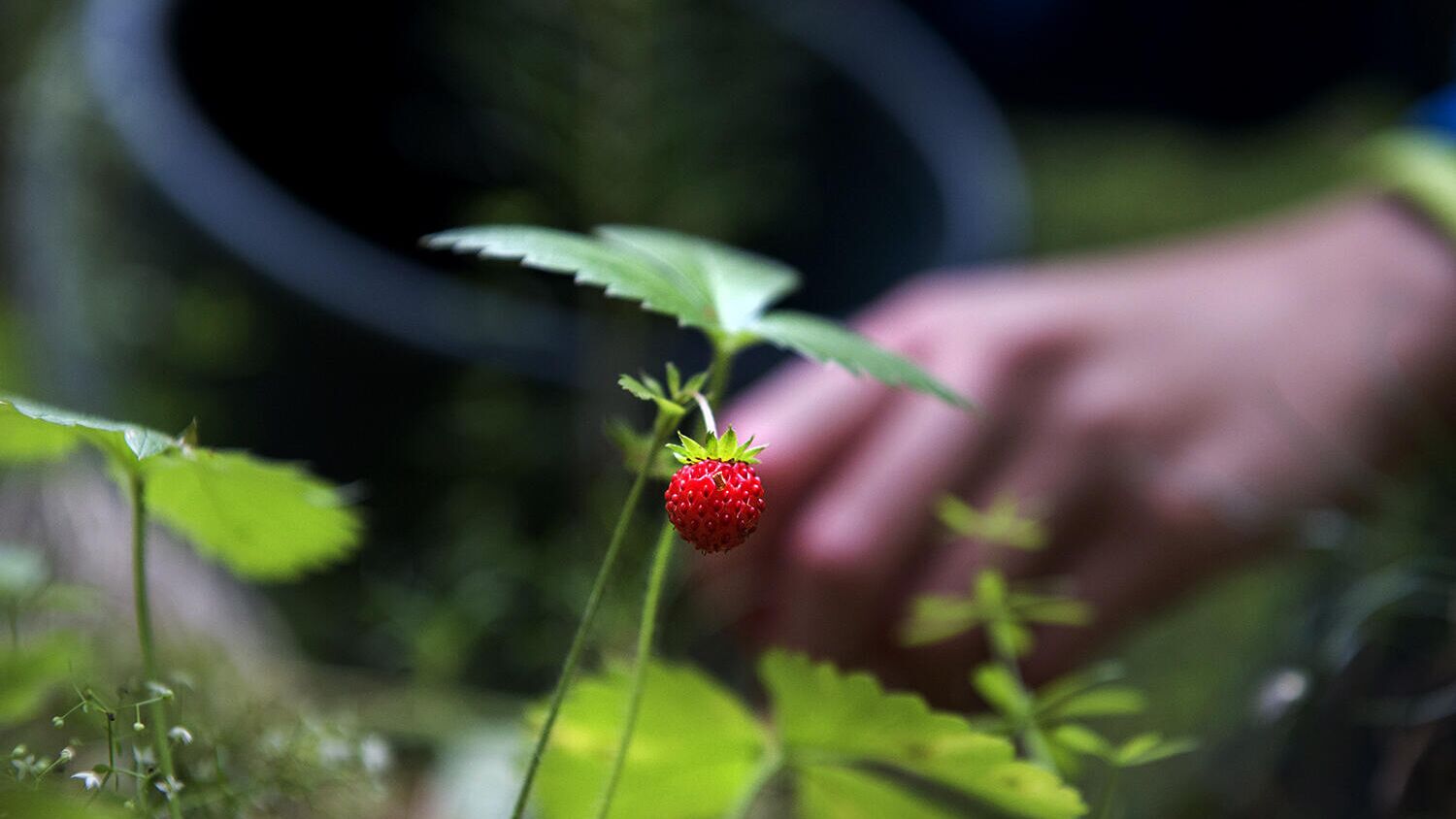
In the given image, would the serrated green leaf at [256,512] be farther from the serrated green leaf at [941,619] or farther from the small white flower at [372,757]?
the serrated green leaf at [941,619]

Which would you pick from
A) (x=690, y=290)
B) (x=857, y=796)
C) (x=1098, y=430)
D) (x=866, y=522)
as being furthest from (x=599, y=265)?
(x=1098, y=430)

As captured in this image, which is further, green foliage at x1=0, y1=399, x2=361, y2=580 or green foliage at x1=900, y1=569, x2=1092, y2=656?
green foliage at x1=900, y1=569, x2=1092, y2=656

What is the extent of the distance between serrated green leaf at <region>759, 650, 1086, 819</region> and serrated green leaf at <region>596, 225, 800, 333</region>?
0.07 meters

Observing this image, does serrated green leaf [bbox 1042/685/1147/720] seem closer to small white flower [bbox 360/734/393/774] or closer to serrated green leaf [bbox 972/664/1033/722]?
serrated green leaf [bbox 972/664/1033/722]

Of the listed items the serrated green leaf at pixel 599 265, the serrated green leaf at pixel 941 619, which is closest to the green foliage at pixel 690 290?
the serrated green leaf at pixel 599 265

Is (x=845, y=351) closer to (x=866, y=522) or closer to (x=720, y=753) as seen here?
(x=720, y=753)

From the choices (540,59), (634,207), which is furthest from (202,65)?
(634,207)

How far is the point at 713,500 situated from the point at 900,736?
0.25ft

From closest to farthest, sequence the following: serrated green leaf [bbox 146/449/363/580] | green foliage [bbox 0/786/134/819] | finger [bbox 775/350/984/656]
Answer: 1. green foliage [bbox 0/786/134/819]
2. serrated green leaf [bbox 146/449/363/580]
3. finger [bbox 775/350/984/656]

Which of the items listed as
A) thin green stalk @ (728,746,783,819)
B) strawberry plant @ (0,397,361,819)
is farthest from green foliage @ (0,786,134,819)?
thin green stalk @ (728,746,783,819)

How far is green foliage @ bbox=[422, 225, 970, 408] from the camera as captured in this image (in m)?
0.22

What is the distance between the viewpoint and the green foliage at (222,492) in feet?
0.69

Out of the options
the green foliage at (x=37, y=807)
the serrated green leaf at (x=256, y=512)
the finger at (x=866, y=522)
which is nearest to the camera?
the green foliage at (x=37, y=807)

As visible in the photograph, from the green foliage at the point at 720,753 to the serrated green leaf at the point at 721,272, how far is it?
7 cm
